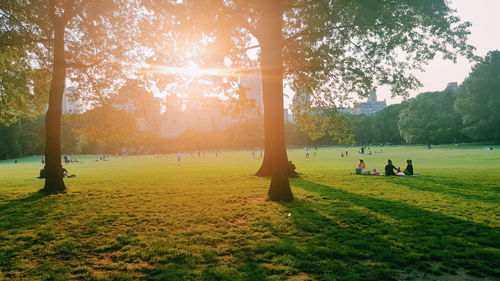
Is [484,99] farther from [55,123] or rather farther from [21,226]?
[21,226]

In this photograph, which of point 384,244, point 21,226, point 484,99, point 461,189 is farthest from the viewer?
point 484,99

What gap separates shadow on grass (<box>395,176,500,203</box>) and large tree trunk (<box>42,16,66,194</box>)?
766 inches

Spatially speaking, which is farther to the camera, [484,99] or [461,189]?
[484,99]

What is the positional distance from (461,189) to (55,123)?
71.2ft

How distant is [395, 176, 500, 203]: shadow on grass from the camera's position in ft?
40.9

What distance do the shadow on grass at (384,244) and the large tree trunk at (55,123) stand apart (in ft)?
44.2

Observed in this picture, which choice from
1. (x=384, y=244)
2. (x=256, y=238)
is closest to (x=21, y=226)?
(x=256, y=238)

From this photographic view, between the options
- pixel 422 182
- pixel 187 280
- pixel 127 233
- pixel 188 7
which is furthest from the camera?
pixel 422 182

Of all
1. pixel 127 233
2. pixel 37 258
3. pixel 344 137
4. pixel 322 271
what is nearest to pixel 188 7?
pixel 127 233

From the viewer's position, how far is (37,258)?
22.1ft

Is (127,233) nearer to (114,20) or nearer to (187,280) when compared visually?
(187,280)

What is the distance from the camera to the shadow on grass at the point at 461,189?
12479 mm

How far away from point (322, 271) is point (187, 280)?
8.49 ft

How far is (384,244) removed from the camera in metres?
7.08
